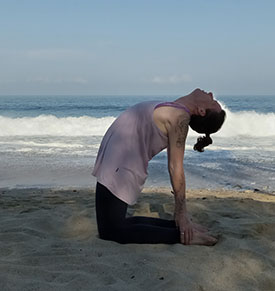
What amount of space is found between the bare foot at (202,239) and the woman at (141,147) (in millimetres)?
172

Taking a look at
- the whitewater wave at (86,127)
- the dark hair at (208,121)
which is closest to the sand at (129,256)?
the dark hair at (208,121)

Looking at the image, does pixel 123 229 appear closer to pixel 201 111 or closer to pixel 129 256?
pixel 129 256

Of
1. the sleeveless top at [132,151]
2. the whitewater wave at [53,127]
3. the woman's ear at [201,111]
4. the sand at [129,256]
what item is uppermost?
the woman's ear at [201,111]

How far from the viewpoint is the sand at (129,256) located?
8.18 ft

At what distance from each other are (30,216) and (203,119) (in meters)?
2.25

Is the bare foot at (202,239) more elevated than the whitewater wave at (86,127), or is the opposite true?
the bare foot at (202,239)

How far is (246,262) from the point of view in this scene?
2.86 m

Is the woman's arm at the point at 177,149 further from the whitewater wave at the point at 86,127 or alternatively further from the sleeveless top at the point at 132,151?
the whitewater wave at the point at 86,127

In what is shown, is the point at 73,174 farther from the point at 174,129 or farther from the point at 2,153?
the point at 174,129

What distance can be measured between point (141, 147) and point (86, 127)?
18.4m

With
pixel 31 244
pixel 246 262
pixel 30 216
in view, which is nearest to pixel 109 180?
pixel 31 244

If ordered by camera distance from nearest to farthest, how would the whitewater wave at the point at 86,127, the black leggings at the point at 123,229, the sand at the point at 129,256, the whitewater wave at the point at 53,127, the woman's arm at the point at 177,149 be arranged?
the sand at the point at 129,256 < the woman's arm at the point at 177,149 < the black leggings at the point at 123,229 < the whitewater wave at the point at 86,127 < the whitewater wave at the point at 53,127

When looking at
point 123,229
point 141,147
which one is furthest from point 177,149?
point 123,229

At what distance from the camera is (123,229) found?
3172 millimetres
